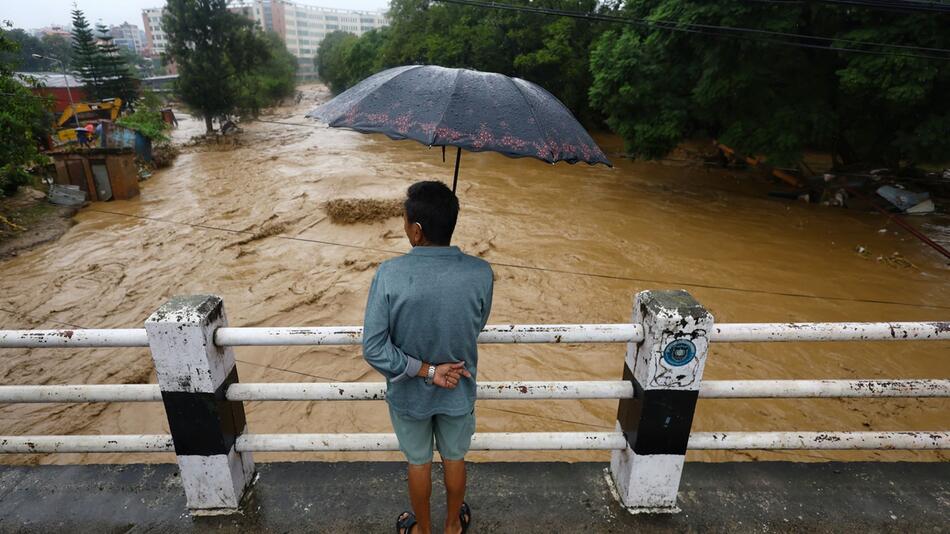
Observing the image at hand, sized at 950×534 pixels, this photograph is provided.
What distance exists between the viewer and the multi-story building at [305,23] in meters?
112

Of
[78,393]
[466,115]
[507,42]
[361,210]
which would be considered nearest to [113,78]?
[507,42]

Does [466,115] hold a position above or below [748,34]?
below

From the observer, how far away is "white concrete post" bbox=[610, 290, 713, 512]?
1937 millimetres

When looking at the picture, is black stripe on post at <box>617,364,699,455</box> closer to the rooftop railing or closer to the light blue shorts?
the rooftop railing

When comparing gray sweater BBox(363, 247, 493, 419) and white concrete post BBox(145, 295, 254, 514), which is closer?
gray sweater BBox(363, 247, 493, 419)

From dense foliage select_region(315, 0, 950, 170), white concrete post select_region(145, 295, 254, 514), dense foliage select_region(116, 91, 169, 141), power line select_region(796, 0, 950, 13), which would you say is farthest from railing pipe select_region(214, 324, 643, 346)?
dense foliage select_region(116, 91, 169, 141)

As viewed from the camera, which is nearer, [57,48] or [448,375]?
[448,375]

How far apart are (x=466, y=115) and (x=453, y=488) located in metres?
1.48

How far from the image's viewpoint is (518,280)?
879 centimetres

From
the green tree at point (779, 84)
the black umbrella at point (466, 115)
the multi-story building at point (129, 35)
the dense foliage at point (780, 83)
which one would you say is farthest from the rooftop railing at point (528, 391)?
the multi-story building at point (129, 35)

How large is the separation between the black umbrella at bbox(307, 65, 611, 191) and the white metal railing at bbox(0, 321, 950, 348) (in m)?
0.68

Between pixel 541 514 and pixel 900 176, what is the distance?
16576mm

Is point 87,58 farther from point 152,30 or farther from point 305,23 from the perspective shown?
point 305,23

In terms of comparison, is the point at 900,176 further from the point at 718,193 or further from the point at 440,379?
the point at 440,379
